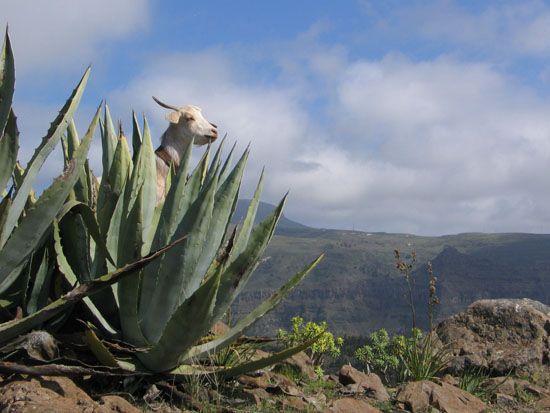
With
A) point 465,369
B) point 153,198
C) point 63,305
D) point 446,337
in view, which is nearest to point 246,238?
point 153,198

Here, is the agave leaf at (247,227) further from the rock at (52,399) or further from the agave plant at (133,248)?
the rock at (52,399)

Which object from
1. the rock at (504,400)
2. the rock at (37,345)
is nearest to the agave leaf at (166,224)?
the rock at (37,345)

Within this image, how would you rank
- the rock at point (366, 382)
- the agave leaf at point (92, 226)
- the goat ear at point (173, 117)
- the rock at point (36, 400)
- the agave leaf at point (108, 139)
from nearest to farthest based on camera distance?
the rock at point (36, 400)
the agave leaf at point (92, 226)
the agave leaf at point (108, 139)
the rock at point (366, 382)
the goat ear at point (173, 117)

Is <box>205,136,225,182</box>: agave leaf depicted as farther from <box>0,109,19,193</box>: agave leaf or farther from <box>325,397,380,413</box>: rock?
<box>325,397,380,413</box>: rock

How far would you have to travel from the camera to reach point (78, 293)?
137 inches

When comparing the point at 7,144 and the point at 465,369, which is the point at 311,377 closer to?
the point at 465,369

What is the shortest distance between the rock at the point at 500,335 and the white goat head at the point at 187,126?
3.99 meters

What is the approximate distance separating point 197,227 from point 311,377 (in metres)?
2.82

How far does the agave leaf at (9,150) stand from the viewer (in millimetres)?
3607

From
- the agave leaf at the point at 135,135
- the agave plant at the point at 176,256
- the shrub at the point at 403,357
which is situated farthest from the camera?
the shrub at the point at 403,357

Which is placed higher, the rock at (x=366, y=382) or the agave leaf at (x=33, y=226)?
the agave leaf at (x=33, y=226)

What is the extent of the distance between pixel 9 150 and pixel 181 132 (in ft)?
15.6

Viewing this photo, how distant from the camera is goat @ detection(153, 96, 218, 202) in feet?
26.9

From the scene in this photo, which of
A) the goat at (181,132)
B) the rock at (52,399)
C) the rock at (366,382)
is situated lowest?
the rock at (366,382)
